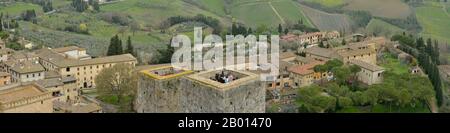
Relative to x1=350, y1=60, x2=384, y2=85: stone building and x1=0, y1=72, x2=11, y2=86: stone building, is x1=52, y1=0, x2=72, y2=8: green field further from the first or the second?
x1=350, y1=60, x2=384, y2=85: stone building

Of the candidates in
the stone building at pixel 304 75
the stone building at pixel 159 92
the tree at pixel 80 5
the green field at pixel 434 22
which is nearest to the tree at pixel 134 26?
the tree at pixel 80 5

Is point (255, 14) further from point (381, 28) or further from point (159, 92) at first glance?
point (159, 92)

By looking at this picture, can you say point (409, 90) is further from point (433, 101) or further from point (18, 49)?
point (18, 49)

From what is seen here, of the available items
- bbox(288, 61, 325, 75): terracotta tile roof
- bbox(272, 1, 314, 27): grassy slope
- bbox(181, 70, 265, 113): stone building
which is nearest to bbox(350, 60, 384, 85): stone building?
bbox(288, 61, 325, 75): terracotta tile roof

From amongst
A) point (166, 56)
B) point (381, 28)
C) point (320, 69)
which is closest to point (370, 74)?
point (320, 69)
